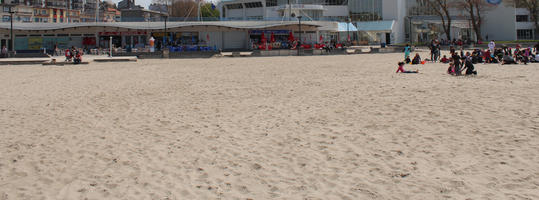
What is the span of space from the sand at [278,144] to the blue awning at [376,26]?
204 feet

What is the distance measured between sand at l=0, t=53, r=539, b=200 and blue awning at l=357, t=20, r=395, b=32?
62294mm

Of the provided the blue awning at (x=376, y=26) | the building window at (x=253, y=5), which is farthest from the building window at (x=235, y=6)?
the blue awning at (x=376, y=26)

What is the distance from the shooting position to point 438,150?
6.48m

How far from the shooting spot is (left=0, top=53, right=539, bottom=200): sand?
508 centimetres

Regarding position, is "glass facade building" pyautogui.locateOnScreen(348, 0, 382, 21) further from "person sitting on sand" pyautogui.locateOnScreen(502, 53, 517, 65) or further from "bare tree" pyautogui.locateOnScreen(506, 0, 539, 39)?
"person sitting on sand" pyautogui.locateOnScreen(502, 53, 517, 65)

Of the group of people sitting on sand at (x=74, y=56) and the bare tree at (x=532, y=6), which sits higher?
the bare tree at (x=532, y=6)

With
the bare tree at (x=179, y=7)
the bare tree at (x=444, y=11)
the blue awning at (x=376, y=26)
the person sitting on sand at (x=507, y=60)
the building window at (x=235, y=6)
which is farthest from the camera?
the bare tree at (x=179, y=7)

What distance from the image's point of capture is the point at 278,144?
7.12 m

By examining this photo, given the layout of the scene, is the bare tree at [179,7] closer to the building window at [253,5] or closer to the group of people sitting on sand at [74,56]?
the building window at [253,5]

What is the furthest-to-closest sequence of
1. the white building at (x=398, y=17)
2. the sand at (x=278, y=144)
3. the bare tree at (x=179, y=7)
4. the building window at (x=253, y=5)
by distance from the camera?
the bare tree at (x=179, y=7) → the building window at (x=253, y=5) → the white building at (x=398, y=17) → the sand at (x=278, y=144)

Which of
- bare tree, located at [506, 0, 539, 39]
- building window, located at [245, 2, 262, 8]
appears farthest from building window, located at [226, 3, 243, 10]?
bare tree, located at [506, 0, 539, 39]

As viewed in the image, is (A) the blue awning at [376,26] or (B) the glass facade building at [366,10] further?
(B) the glass facade building at [366,10]

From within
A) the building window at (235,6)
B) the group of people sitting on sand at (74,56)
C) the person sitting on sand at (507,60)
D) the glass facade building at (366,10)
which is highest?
the building window at (235,6)

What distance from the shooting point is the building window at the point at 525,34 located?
237 feet
